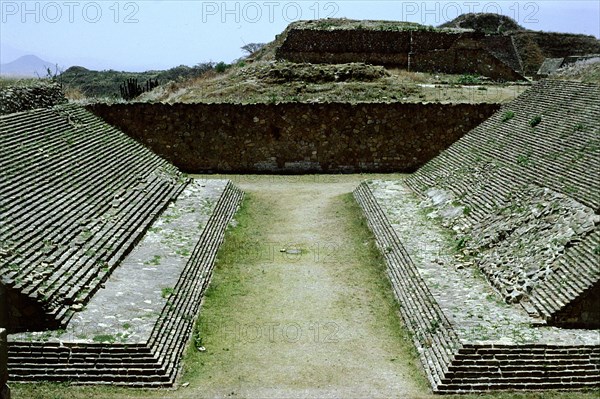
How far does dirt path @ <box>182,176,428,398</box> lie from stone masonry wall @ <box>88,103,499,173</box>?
5.45 metres

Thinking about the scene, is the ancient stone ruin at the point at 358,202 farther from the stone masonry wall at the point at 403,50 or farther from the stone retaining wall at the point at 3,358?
the stone masonry wall at the point at 403,50

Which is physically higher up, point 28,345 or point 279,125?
point 279,125

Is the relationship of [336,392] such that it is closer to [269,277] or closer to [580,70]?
[269,277]

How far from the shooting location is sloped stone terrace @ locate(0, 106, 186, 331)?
9.09 meters

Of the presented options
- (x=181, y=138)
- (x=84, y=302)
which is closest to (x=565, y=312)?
(x=84, y=302)

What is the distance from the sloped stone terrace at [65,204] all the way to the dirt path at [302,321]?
2.02 m

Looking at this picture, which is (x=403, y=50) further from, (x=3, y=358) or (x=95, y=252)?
(x=3, y=358)

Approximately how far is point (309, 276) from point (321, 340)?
2.80 metres

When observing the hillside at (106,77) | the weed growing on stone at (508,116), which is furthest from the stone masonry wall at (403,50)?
the hillside at (106,77)

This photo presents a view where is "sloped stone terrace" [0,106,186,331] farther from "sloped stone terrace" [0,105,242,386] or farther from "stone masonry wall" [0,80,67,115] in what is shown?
"stone masonry wall" [0,80,67,115]

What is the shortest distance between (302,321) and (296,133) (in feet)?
38.2

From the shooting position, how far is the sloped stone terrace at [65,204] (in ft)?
29.8

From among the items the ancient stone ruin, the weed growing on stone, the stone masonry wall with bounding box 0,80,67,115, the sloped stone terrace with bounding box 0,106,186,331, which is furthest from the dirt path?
the stone masonry wall with bounding box 0,80,67,115

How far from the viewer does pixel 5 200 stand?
10.8 m
